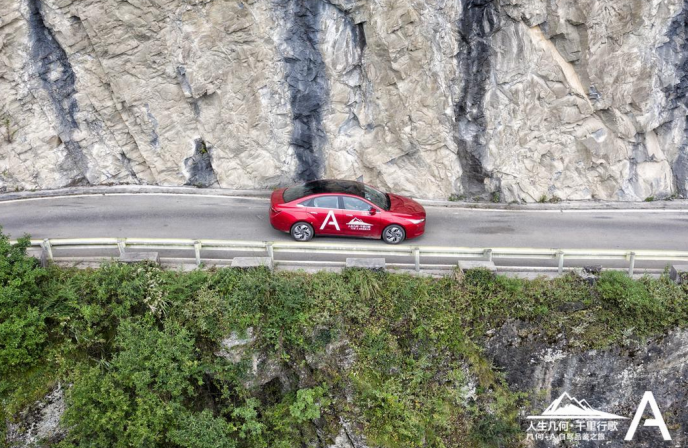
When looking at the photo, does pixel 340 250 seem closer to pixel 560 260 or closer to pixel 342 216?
pixel 342 216

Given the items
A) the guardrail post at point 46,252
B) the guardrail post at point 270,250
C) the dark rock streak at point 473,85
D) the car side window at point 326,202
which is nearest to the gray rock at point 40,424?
the guardrail post at point 46,252

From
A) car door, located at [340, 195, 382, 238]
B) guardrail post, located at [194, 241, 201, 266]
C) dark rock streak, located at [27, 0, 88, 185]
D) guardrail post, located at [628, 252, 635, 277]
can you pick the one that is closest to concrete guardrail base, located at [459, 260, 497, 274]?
car door, located at [340, 195, 382, 238]

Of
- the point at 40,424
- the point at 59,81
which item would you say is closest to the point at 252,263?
the point at 40,424

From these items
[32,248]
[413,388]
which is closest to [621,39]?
[413,388]

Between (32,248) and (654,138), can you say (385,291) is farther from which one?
(654,138)

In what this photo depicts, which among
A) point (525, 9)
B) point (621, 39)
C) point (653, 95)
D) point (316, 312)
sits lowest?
point (316, 312)

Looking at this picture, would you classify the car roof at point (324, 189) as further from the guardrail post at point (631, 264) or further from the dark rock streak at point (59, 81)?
the dark rock streak at point (59, 81)
